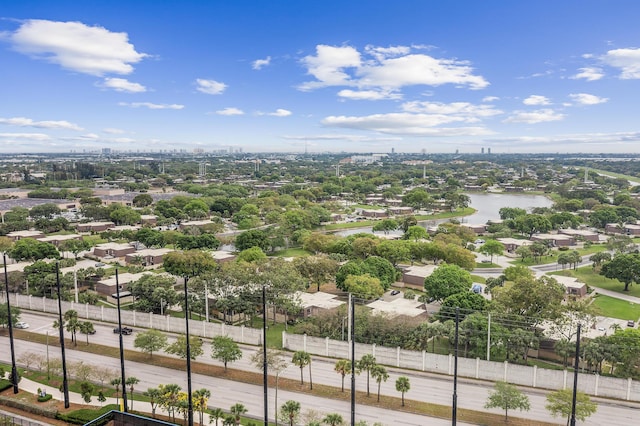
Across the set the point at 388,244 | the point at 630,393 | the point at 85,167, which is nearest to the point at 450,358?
the point at 630,393

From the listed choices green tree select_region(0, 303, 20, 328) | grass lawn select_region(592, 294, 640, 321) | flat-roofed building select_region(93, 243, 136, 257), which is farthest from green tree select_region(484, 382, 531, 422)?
flat-roofed building select_region(93, 243, 136, 257)

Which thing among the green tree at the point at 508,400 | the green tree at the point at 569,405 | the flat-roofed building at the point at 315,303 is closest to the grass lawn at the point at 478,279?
the flat-roofed building at the point at 315,303

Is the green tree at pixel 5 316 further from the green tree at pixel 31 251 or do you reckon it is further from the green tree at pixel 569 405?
the green tree at pixel 569 405

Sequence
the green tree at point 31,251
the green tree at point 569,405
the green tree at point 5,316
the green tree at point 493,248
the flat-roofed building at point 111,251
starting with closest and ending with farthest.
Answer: the green tree at point 569,405 < the green tree at point 5,316 < the green tree at point 31,251 < the green tree at point 493,248 < the flat-roofed building at point 111,251

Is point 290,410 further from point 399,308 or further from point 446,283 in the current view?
point 446,283

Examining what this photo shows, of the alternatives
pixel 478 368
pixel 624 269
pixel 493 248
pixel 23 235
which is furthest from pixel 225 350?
pixel 23 235

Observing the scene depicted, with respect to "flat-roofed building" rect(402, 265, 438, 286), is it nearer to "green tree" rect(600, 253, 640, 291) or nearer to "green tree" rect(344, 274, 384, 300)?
"green tree" rect(344, 274, 384, 300)
